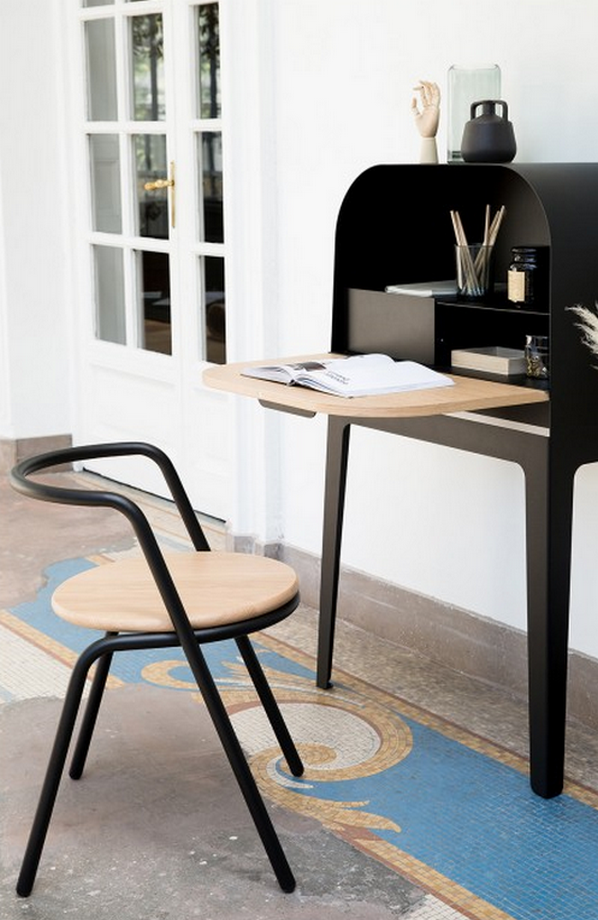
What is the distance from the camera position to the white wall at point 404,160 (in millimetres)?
3240

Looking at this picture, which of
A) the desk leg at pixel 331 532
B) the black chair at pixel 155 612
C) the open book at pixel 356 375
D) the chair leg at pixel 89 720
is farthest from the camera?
the desk leg at pixel 331 532

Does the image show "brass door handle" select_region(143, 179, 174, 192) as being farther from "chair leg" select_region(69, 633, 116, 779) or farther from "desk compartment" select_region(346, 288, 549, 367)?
"chair leg" select_region(69, 633, 116, 779)

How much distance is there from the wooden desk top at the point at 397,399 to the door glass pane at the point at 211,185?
6.31ft

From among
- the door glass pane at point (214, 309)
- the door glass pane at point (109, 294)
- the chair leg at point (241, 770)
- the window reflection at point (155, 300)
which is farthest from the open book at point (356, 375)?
the door glass pane at point (109, 294)

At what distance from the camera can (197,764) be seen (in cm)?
312

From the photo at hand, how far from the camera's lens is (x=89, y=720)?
2.99 metres

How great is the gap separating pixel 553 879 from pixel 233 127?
253cm

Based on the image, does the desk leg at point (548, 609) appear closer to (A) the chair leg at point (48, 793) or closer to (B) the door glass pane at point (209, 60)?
(A) the chair leg at point (48, 793)

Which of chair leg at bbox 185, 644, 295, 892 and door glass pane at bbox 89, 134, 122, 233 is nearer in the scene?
chair leg at bbox 185, 644, 295, 892

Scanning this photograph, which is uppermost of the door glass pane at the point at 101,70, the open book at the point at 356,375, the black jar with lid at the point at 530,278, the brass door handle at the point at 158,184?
the door glass pane at the point at 101,70

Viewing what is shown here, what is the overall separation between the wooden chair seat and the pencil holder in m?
0.78

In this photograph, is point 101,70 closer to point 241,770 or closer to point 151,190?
point 151,190

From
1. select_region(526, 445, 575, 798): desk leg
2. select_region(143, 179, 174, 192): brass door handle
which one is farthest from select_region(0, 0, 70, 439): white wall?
select_region(526, 445, 575, 798): desk leg

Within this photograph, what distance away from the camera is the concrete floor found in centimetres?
254
